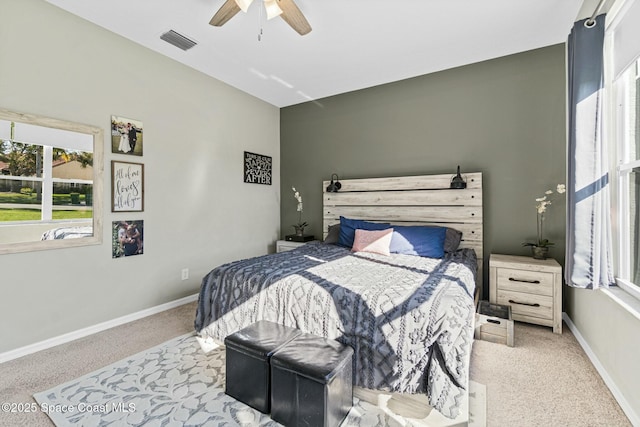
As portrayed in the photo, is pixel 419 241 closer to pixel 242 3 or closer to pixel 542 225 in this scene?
pixel 542 225

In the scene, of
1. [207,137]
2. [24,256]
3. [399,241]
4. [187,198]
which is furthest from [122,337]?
[399,241]

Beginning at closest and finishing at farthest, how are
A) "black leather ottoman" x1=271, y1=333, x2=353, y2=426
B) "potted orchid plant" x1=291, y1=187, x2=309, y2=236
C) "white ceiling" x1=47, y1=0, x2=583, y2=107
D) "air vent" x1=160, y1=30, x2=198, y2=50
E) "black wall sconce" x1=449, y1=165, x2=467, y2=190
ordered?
1. "black leather ottoman" x1=271, y1=333, x2=353, y2=426
2. "white ceiling" x1=47, y1=0, x2=583, y2=107
3. "air vent" x1=160, y1=30, x2=198, y2=50
4. "black wall sconce" x1=449, y1=165, x2=467, y2=190
5. "potted orchid plant" x1=291, y1=187, x2=309, y2=236

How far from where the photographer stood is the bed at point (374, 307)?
5.06 ft

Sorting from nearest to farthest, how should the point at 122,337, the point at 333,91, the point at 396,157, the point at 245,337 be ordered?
the point at 245,337
the point at 122,337
the point at 396,157
the point at 333,91

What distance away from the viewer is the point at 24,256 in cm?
227

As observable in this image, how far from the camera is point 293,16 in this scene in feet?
7.25

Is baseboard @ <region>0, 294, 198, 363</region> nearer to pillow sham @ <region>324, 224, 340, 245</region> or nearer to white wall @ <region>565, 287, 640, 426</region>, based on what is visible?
pillow sham @ <region>324, 224, 340, 245</region>

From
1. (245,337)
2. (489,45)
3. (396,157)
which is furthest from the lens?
(396,157)

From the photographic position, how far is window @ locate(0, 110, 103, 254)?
2.18 m

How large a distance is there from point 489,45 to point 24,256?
4.49m

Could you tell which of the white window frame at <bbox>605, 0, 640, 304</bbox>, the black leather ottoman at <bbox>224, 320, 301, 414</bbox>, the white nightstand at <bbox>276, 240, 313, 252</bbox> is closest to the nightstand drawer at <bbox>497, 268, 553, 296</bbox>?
Result: the white window frame at <bbox>605, 0, 640, 304</bbox>

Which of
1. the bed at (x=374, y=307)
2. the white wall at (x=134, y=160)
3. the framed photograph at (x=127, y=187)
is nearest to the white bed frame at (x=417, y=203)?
the bed at (x=374, y=307)

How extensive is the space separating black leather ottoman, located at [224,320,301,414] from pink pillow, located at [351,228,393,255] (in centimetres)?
140

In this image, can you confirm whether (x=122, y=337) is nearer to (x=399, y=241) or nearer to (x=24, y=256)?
(x=24, y=256)
